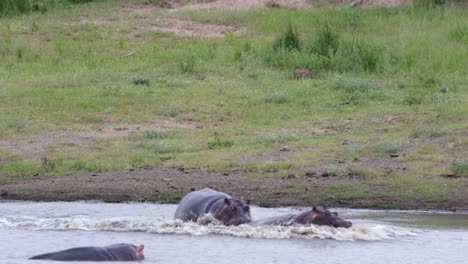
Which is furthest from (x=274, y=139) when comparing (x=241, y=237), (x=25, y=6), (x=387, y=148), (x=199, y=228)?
(x=25, y=6)

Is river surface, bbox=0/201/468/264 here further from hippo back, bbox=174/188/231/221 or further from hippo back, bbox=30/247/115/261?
hippo back, bbox=30/247/115/261

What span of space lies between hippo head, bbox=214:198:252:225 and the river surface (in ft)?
0.24

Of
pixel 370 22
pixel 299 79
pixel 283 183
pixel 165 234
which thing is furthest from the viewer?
pixel 370 22

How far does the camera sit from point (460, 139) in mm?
13547

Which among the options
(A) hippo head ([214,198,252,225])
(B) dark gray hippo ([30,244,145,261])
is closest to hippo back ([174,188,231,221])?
(A) hippo head ([214,198,252,225])

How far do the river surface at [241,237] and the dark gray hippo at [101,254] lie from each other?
258 millimetres

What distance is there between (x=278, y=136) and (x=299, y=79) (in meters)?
3.65

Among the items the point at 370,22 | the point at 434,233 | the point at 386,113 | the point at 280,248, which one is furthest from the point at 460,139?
the point at 370,22

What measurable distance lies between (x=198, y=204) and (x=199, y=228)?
224mm

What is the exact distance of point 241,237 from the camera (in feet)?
33.0

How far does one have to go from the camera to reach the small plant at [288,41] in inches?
754

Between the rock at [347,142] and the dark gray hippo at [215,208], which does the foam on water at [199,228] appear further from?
the rock at [347,142]

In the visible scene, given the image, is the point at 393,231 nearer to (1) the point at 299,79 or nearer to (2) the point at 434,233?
(2) the point at 434,233

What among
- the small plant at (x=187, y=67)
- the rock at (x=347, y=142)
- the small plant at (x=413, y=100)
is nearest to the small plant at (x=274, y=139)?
the rock at (x=347, y=142)
